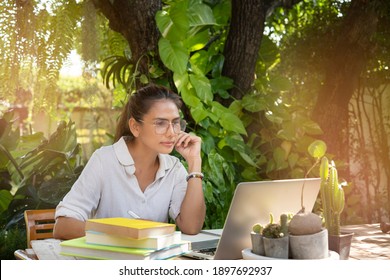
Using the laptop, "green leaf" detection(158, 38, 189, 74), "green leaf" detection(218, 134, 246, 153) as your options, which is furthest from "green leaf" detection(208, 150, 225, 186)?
the laptop

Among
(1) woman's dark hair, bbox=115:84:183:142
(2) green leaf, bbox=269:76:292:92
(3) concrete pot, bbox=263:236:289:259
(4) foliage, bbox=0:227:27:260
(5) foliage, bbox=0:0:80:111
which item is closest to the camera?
(3) concrete pot, bbox=263:236:289:259

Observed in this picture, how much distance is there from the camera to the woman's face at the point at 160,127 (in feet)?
6.26

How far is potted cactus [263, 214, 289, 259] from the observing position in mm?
1185

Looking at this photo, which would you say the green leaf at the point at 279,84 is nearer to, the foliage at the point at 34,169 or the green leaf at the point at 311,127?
the green leaf at the point at 311,127

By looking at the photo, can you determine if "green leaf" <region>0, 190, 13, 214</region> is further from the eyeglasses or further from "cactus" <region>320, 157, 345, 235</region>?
"cactus" <region>320, 157, 345, 235</region>

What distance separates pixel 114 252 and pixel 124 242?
3cm

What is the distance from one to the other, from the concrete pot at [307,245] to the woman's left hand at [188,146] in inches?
30.6

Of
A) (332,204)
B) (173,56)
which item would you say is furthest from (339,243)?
(173,56)

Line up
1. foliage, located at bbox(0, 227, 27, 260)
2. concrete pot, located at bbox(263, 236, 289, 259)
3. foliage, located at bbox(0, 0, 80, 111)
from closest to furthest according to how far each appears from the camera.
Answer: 1. concrete pot, located at bbox(263, 236, 289, 259)
2. foliage, located at bbox(0, 0, 80, 111)
3. foliage, located at bbox(0, 227, 27, 260)

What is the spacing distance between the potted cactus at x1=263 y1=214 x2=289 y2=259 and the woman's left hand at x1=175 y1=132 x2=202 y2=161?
0.75 m

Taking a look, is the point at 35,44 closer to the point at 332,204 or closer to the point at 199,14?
the point at 199,14

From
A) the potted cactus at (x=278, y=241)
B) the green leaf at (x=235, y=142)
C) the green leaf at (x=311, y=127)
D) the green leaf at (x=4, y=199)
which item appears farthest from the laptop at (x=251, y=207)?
the green leaf at (x=4, y=199)

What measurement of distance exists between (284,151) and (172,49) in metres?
0.91
